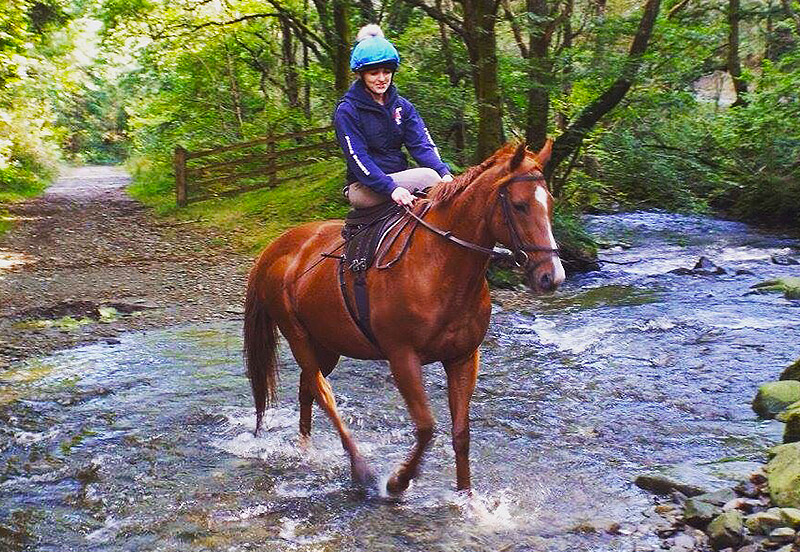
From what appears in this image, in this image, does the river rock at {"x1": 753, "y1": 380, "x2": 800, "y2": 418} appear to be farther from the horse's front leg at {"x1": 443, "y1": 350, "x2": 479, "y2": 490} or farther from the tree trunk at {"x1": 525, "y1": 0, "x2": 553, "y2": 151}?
the tree trunk at {"x1": 525, "y1": 0, "x2": 553, "y2": 151}

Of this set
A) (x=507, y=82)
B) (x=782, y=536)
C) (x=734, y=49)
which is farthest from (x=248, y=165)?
(x=782, y=536)

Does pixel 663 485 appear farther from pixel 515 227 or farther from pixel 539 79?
pixel 539 79

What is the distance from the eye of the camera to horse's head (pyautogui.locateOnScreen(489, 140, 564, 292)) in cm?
434

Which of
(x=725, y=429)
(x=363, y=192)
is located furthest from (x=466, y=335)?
(x=725, y=429)

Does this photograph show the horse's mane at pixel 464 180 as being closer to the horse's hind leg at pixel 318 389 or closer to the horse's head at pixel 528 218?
the horse's head at pixel 528 218

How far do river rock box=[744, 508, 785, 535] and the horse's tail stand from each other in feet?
13.2

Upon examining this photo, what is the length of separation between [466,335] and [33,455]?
3823 millimetres

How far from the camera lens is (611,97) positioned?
1478 centimetres

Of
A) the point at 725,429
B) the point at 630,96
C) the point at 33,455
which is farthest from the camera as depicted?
the point at 630,96

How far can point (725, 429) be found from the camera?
6.71 metres

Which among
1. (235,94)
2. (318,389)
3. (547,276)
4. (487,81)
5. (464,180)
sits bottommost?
(318,389)

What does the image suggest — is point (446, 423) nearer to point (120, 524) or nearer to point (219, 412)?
point (219, 412)

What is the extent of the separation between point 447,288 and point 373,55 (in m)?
1.72

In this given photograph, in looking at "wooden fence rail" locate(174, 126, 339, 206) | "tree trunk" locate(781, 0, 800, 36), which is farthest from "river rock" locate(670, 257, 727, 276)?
"wooden fence rail" locate(174, 126, 339, 206)
